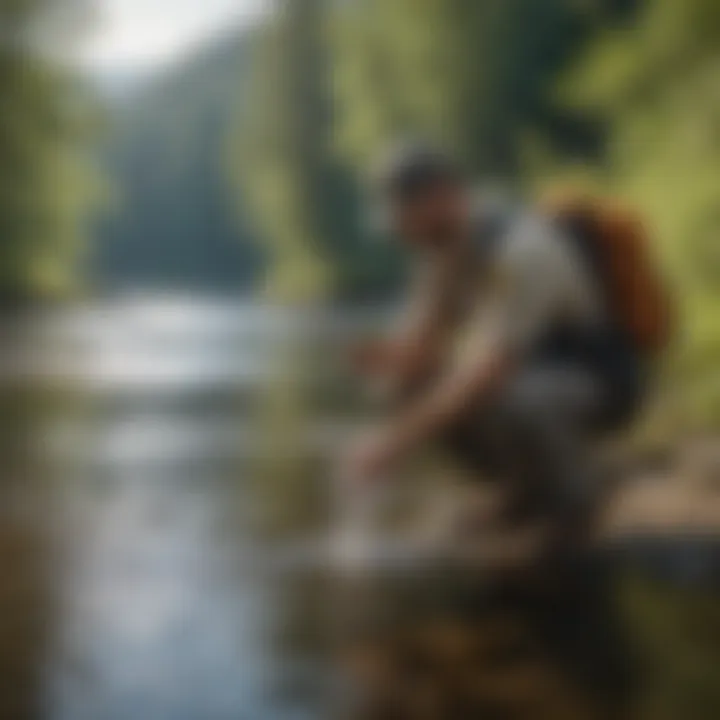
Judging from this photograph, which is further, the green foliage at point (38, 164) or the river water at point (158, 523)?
the green foliage at point (38, 164)

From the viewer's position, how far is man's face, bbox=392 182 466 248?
1860 millimetres

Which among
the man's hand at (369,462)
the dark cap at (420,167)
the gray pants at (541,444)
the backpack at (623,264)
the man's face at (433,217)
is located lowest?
the gray pants at (541,444)

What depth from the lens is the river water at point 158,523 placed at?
175 centimetres

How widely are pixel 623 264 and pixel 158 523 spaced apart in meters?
0.65

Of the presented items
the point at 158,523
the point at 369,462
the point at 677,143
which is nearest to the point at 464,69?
the point at 677,143

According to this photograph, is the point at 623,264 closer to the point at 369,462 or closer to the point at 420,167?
the point at 420,167

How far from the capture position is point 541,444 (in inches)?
72.4

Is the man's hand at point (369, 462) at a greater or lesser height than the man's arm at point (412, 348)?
lesser

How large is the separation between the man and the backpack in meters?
0.01

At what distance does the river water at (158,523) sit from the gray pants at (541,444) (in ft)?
0.60

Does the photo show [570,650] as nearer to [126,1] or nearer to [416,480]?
[416,480]

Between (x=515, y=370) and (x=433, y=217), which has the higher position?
(x=433, y=217)

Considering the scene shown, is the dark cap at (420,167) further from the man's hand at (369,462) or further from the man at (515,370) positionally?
the man's hand at (369,462)

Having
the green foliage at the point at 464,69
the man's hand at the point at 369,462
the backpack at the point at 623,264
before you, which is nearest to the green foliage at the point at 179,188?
the green foliage at the point at 464,69
